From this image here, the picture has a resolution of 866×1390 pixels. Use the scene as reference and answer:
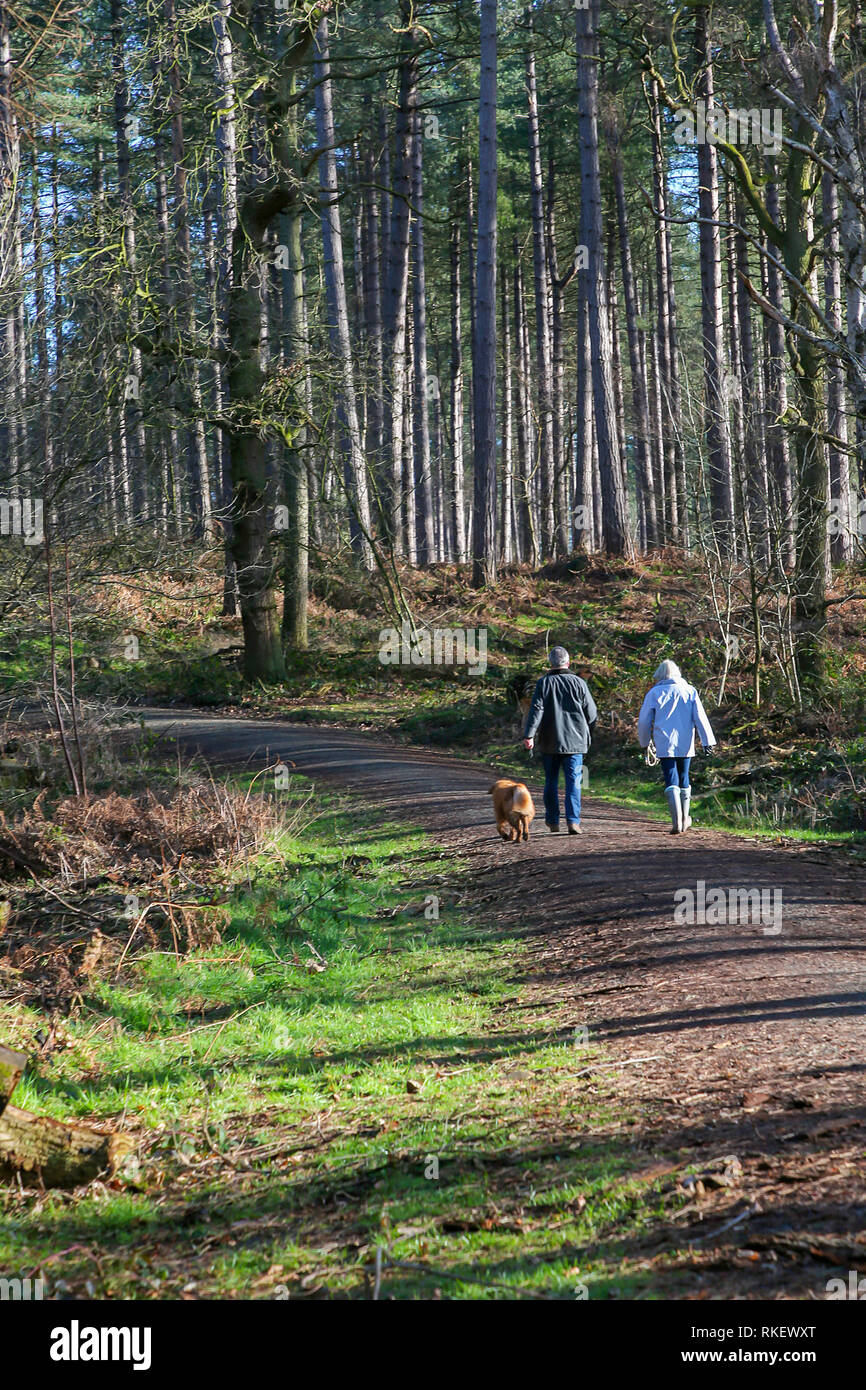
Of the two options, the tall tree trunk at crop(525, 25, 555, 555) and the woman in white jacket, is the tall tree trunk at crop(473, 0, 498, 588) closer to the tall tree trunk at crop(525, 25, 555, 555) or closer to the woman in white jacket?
the tall tree trunk at crop(525, 25, 555, 555)

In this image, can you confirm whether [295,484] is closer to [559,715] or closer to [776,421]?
[776,421]

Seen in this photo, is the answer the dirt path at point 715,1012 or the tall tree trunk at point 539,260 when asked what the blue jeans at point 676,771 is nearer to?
the dirt path at point 715,1012

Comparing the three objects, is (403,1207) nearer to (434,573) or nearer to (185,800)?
(185,800)

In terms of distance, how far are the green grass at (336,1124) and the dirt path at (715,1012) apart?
0.23 m

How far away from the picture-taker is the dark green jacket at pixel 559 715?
10.9 m

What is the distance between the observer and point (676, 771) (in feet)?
36.9

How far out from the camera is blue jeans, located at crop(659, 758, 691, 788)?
11195 mm

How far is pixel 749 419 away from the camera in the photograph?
1576cm

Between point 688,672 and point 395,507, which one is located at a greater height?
point 395,507

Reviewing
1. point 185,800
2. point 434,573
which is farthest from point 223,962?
point 434,573

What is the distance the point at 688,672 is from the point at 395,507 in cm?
706
